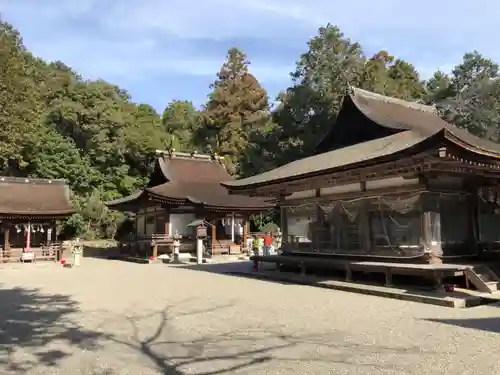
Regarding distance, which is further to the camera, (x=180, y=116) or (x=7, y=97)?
(x=180, y=116)

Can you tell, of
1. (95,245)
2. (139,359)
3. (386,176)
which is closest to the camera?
(139,359)

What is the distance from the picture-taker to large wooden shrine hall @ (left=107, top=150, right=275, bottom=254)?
22.8 m

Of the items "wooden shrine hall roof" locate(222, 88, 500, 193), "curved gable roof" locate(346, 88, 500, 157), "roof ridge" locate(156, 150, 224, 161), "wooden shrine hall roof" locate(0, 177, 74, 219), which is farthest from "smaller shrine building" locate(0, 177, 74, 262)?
"curved gable roof" locate(346, 88, 500, 157)

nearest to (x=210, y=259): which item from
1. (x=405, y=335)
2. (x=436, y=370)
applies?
(x=405, y=335)

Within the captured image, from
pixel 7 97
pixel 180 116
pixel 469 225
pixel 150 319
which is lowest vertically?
pixel 150 319

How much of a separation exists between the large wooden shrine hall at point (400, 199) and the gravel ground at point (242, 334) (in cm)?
221

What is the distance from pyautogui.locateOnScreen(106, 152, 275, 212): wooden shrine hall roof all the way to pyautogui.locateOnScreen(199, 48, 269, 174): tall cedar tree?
13.2m

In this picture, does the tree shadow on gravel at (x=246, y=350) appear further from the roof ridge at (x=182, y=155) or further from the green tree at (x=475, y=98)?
the green tree at (x=475, y=98)

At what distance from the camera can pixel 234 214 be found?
2403cm

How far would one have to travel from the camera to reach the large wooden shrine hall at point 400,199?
374 inches

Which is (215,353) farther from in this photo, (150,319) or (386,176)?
(386,176)

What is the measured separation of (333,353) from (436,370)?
1.14m

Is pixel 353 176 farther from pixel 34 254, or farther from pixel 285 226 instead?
pixel 34 254

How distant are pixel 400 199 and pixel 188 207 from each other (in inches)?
576
